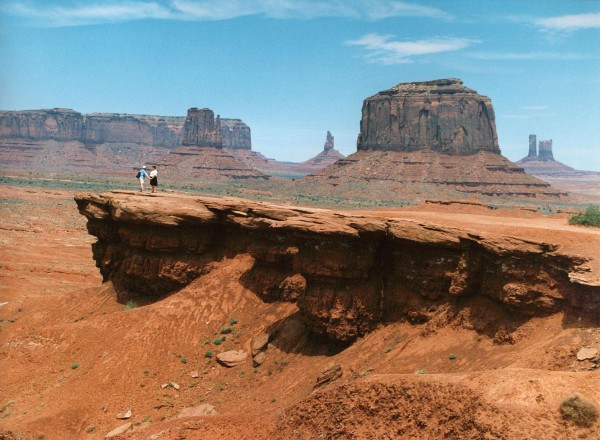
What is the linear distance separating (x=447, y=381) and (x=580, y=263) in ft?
17.7

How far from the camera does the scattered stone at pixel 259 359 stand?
19906 mm

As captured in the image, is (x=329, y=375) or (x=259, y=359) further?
(x=259, y=359)

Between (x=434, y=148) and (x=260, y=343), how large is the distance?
13536cm

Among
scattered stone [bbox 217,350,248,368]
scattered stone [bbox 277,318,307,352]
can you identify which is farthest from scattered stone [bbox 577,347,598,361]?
scattered stone [bbox 217,350,248,368]

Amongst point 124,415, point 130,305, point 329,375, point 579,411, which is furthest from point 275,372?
point 579,411

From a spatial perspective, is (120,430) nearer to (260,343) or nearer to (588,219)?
(260,343)

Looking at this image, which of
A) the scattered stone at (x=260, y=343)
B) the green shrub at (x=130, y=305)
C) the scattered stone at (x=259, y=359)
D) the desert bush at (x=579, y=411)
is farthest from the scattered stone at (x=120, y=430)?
the desert bush at (x=579, y=411)

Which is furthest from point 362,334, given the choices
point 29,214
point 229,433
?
A: point 29,214

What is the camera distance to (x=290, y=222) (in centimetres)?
1906

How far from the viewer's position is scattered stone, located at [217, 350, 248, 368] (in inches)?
796

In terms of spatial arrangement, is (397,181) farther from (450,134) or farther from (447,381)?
(447,381)

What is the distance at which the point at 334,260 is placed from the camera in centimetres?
1864

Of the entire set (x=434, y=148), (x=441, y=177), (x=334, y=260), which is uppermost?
(x=434, y=148)

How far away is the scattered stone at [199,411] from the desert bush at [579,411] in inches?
408
